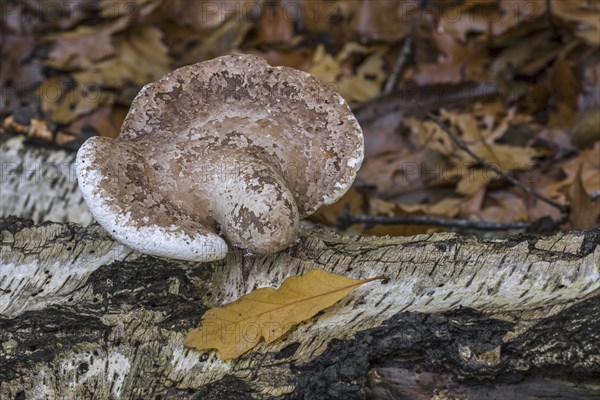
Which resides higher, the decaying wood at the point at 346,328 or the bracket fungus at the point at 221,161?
the bracket fungus at the point at 221,161

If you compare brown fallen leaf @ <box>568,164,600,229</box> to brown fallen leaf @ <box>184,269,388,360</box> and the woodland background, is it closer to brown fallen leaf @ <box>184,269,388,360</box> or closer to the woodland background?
the woodland background

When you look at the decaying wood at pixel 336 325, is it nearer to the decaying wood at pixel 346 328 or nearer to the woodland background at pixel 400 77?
the decaying wood at pixel 346 328

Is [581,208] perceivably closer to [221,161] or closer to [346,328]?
[346,328]

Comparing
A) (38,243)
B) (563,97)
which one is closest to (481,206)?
(563,97)

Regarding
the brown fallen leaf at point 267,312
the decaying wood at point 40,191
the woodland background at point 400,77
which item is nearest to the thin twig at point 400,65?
the woodland background at point 400,77

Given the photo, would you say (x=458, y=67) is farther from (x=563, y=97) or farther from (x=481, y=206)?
(x=481, y=206)

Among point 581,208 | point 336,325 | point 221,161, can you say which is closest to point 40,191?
point 221,161
